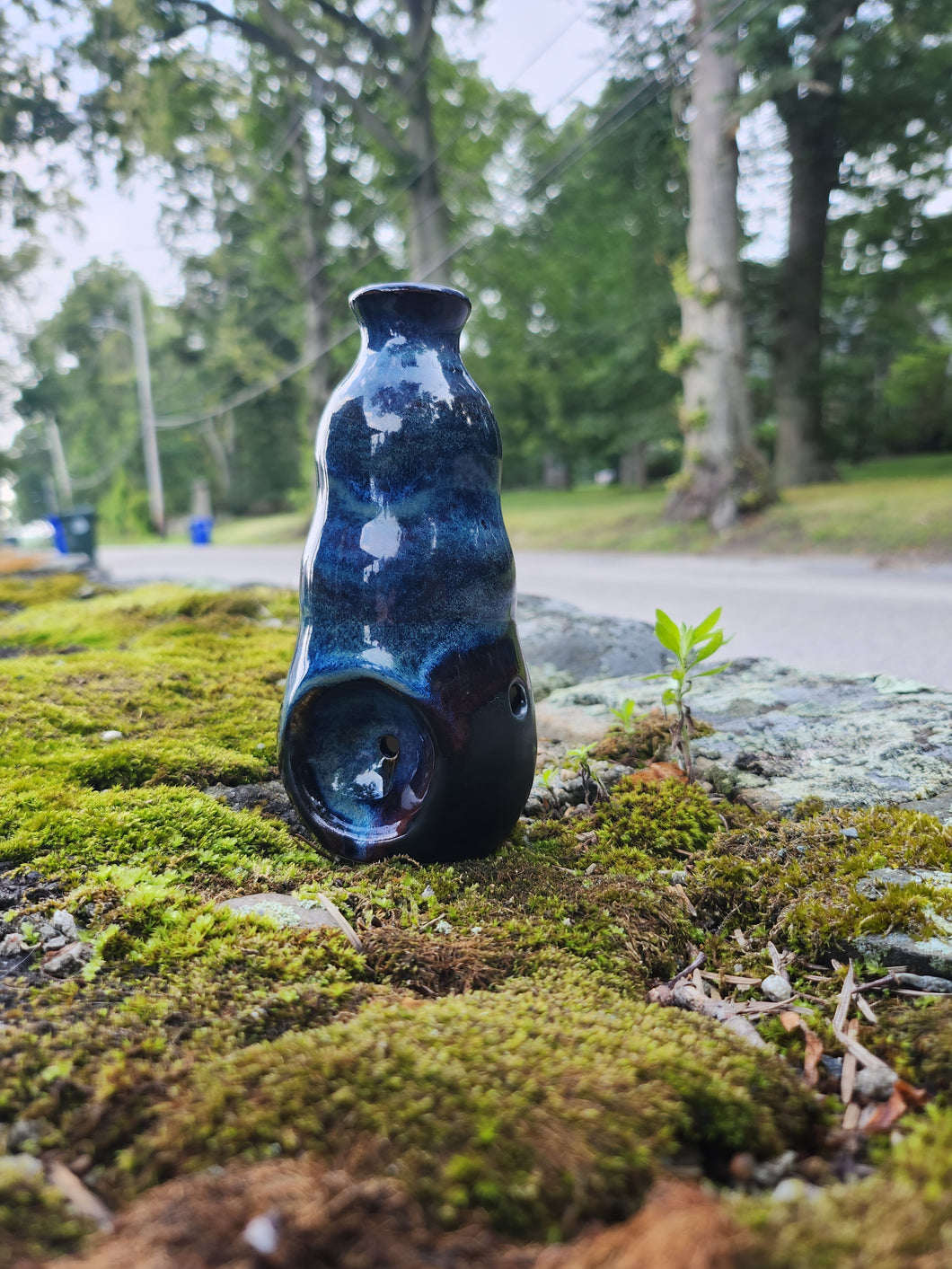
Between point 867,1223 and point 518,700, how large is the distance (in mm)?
1436

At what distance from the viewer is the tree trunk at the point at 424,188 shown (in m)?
13.7

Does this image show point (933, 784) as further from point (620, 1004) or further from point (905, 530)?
point (905, 530)

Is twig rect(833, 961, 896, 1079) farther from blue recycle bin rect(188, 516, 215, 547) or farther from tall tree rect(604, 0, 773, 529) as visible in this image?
blue recycle bin rect(188, 516, 215, 547)

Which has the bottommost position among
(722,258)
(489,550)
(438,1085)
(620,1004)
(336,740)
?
(620,1004)

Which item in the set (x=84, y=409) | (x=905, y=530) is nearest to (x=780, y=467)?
(x=905, y=530)

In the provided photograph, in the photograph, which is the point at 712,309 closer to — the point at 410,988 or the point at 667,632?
the point at 667,632

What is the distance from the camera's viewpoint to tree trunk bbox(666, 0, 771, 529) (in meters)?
10.6

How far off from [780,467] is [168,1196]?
1543cm

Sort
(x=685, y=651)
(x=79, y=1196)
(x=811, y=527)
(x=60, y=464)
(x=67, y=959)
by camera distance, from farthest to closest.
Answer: (x=60, y=464) → (x=811, y=527) → (x=685, y=651) → (x=67, y=959) → (x=79, y=1196)

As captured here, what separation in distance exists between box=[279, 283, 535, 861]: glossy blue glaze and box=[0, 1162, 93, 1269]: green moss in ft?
3.74

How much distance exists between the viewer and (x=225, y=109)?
1777 centimetres

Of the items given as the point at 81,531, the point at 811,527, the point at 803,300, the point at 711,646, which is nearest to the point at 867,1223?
the point at 711,646

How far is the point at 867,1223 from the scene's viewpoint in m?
0.89

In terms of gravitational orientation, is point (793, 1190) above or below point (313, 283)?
below
